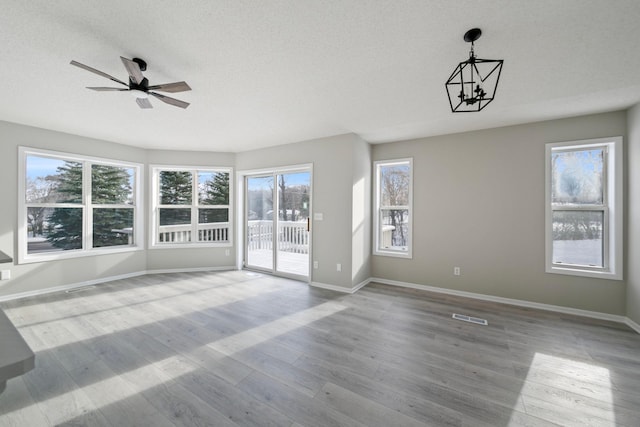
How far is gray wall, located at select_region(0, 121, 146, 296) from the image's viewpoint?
364 cm

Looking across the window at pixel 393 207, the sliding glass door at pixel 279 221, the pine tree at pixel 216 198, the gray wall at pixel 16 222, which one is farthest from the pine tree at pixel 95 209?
the window at pixel 393 207

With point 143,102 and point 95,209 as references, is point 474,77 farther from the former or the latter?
point 95,209

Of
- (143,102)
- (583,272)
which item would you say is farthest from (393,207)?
(143,102)

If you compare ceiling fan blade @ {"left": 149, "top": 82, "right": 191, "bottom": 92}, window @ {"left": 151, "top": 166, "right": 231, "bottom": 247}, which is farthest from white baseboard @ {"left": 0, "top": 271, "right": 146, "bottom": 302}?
ceiling fan blade @ {"left": 149, "top": 82, "right": 191, "bottom": 92}

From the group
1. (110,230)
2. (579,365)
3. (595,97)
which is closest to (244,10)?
(595,97)

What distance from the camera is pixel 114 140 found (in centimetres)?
461

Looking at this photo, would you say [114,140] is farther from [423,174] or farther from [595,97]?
[595,97]

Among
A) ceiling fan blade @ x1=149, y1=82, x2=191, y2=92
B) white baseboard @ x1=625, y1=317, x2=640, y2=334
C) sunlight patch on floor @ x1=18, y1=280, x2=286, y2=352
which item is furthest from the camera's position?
white baseboard @ x1=625, y1=317, x2=640, y2=334

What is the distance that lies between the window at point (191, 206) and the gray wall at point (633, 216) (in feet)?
20.7

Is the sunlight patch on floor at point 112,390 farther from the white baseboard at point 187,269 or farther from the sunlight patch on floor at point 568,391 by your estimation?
the white baseboard at point 187,269

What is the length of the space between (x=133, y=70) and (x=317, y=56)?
1.53 m

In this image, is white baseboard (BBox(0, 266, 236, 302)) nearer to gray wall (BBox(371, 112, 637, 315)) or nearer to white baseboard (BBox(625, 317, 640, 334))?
gray wall (BBox(371, 112, 637, 315))

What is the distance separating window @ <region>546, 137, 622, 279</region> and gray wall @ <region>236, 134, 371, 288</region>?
8.56ft

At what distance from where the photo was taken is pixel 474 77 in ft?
8.05
